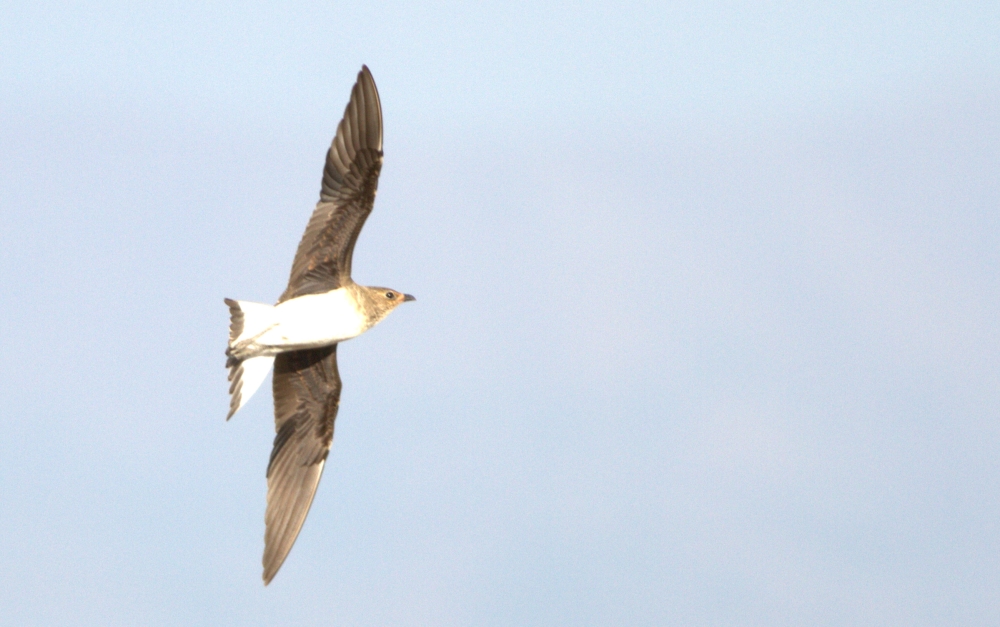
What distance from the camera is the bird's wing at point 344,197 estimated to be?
14.4 m

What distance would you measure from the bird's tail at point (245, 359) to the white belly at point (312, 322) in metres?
0.10

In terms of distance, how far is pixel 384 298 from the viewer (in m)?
15.2

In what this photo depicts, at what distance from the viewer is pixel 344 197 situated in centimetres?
1444

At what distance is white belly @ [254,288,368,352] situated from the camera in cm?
1412

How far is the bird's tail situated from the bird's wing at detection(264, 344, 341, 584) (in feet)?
2.42

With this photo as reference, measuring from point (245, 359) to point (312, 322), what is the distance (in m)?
0.95

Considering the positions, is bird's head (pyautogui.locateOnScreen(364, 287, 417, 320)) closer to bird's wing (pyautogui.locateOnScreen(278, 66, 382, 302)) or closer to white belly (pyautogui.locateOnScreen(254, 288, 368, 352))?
white belly (pyautogui.locateOnScreen(254, 288, 368, 352))

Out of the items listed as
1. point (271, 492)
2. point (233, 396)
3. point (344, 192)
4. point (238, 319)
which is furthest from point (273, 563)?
point (344, 192)

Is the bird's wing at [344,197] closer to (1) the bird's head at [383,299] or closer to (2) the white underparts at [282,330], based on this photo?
(2) the white underparts at [282,330]

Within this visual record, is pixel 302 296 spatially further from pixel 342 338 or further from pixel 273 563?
pixel 273 563

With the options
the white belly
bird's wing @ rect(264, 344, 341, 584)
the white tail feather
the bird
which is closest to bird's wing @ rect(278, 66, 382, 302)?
the bird

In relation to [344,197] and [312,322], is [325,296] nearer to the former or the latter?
[312,322]

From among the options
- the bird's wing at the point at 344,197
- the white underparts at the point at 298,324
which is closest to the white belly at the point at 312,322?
the white underparts at the point at 298,324

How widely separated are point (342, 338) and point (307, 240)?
44.9 inches
